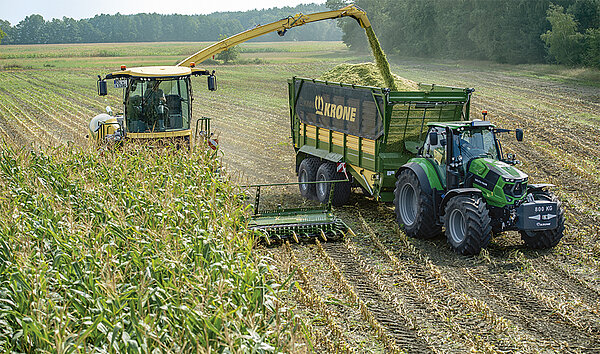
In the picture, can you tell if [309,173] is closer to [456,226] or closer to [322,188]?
[322,188]

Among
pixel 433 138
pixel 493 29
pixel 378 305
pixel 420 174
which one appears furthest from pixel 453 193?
pixel 493 29

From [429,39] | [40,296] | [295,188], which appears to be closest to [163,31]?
[429,39]

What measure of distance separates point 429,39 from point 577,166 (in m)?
46.1

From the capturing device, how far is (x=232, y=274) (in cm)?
596

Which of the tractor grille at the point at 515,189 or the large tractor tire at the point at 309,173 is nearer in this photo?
the tractor grille at the point at 515,189

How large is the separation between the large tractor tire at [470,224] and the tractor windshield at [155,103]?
20.4ft

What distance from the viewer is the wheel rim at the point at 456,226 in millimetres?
9940

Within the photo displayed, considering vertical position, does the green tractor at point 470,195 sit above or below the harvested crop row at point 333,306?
above

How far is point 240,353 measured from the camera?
177 inches

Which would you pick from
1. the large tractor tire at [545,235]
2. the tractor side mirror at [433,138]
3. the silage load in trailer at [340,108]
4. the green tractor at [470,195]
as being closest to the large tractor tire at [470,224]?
the green tractor at [470,195]

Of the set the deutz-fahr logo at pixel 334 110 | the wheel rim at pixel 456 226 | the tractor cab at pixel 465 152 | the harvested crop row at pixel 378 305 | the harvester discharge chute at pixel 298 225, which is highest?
the deutz-fahr logo at pixel 334 110

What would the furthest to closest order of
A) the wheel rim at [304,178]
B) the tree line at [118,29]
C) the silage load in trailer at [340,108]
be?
the tree line at [118,29], the wheel rim at [304,178], the silage load in trailer at [340,108]

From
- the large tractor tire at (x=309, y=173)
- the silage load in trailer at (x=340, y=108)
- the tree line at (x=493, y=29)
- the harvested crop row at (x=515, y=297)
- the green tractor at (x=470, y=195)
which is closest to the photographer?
the harvested crop row at (x=515, y=297)

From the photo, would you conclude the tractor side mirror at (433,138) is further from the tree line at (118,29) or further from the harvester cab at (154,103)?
the tree line at (118,29)
